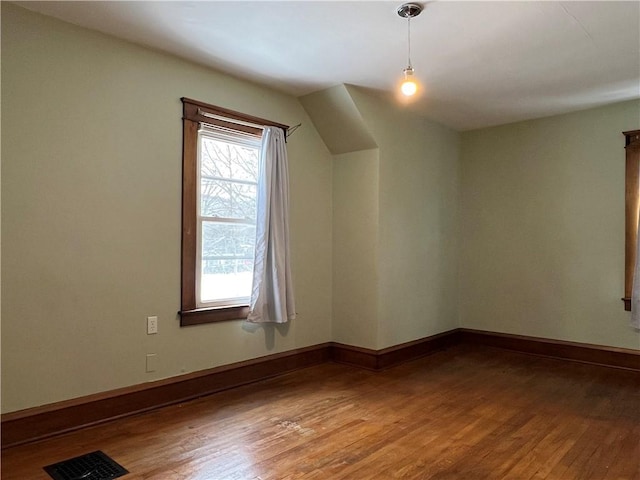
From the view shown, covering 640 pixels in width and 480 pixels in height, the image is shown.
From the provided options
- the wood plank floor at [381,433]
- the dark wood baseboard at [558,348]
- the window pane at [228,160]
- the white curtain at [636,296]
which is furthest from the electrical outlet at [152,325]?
the white curtain at [636,296]

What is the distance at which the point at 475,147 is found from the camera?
557cm

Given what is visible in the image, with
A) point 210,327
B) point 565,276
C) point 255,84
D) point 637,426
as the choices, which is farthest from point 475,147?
point 210,327

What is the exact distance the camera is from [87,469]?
7.62 feet

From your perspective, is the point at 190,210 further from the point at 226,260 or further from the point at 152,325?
the point at 152,325

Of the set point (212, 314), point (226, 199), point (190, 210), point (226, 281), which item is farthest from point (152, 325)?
point (226, 199)

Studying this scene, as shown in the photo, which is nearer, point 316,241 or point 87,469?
point 87,469

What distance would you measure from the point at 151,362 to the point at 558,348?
4.16 meters

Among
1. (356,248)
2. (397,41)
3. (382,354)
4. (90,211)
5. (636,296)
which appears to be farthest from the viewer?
(356,248)

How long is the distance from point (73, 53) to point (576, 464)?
392 cm

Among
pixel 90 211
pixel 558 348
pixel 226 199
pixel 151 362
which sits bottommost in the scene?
pixel 558 348

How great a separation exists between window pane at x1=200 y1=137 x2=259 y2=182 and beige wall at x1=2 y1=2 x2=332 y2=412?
27cm

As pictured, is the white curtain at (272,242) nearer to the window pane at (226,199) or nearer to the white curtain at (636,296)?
the window pane at (226,199)

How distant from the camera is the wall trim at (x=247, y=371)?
268 centimetres

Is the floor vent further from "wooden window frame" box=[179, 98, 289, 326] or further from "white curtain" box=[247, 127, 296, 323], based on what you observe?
"white curtain" box=[247, 127, 296, 323]
